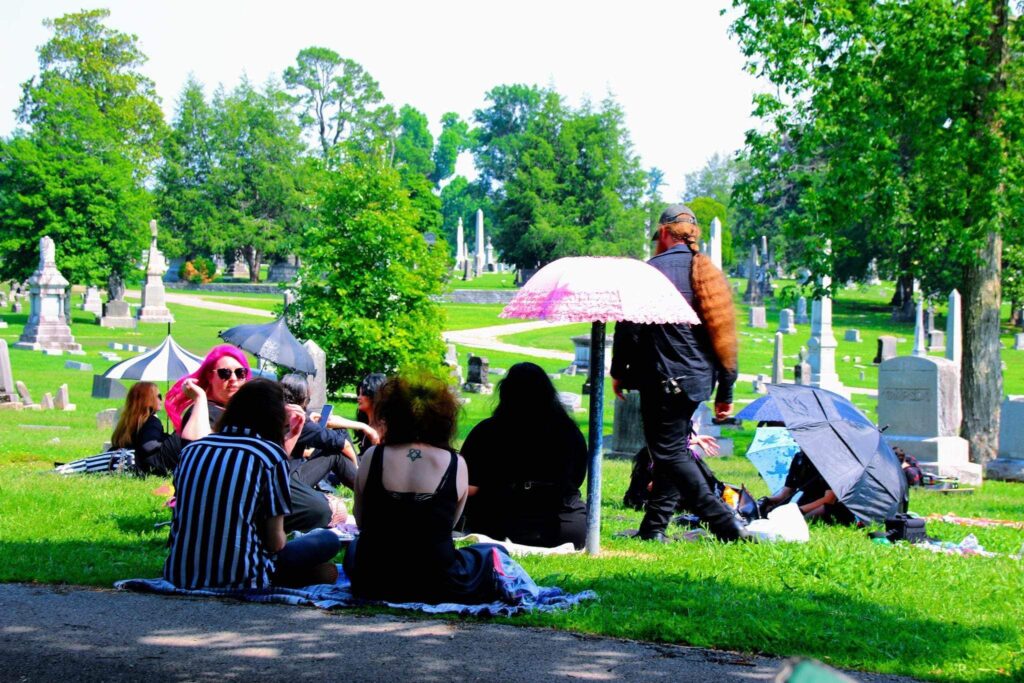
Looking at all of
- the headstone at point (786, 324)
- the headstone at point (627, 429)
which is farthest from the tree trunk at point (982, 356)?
the headstone at point (786, 324)

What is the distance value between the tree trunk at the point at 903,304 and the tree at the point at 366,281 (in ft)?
124

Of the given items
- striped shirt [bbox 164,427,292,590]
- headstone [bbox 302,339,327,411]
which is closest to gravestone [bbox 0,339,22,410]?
headstone [bbox 302,339,327,411]

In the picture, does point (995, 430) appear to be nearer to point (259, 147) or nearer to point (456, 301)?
point (456, 301)

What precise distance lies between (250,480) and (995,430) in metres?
15.1

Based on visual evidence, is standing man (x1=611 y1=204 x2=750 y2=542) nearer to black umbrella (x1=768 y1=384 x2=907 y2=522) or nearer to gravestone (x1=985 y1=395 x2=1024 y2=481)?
black umbrella (x1=768 y1=384 x2=907 y2=522)

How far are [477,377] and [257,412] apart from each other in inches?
914

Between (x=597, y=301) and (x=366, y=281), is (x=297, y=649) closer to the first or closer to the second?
(x=597, y=301)

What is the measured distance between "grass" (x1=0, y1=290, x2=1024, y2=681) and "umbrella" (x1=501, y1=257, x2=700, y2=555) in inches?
18.0

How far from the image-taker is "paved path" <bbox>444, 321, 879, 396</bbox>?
39.1 meters

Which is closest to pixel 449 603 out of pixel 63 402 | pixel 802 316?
pixel 63 402

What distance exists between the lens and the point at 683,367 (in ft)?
23.2

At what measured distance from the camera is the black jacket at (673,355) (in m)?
7.07

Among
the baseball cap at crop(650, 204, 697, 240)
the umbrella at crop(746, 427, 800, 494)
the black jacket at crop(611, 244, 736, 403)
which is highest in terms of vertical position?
the baseball cap at crop(650, 204, 697, 240)

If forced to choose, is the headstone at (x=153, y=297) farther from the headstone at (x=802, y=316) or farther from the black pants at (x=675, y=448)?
the black pants at (x=675, y=448)
